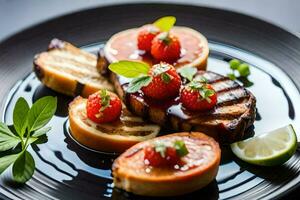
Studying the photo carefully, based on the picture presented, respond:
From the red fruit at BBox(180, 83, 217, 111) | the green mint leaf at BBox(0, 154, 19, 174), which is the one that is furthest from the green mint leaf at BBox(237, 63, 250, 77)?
the green mint leaf at BBox(0, 154, 19, 174)

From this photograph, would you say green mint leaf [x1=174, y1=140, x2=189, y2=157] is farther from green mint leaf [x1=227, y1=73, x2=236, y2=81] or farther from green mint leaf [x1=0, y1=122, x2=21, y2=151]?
green mint leaf [x1=227, y1=73, x2=236, y2=81]

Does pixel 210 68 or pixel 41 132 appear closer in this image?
pixel 41 132

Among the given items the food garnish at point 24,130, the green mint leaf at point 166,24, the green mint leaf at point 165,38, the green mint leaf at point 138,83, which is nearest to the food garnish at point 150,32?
the green mint leaf at point 166,24

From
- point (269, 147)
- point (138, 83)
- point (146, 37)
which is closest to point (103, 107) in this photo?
point (138, 83)

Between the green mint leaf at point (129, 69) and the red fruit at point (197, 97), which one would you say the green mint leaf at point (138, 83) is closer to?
the green mint leaf at point (129, 69)

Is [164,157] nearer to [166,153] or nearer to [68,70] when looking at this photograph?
[166,153]

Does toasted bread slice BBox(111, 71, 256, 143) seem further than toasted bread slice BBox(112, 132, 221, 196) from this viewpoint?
Yes

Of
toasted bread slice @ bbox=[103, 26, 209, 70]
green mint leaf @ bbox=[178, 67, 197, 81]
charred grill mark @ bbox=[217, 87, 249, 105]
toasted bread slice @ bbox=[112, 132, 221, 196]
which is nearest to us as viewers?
toasted bread slice @ bbox=[112, 132, 221, 196]
